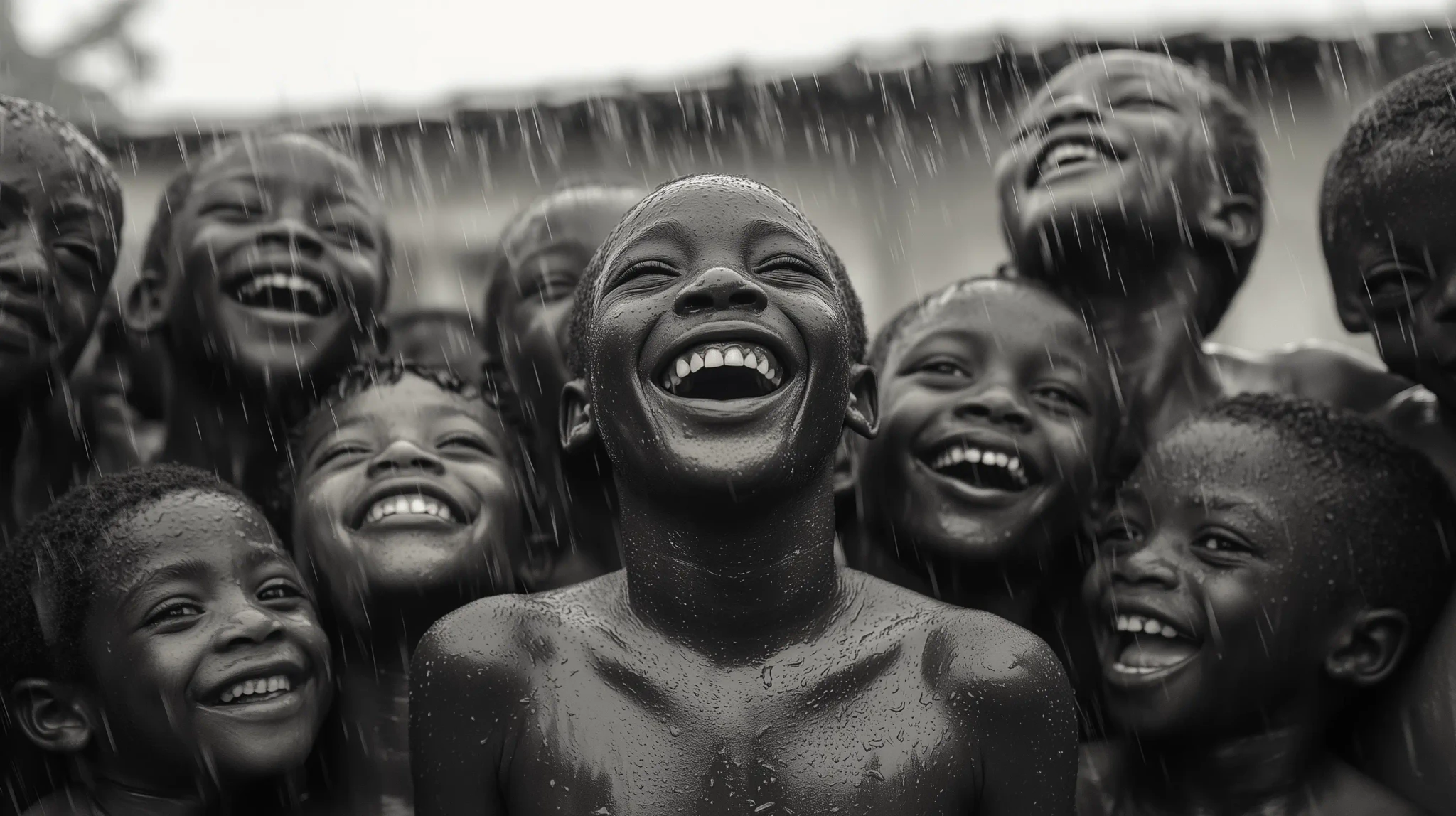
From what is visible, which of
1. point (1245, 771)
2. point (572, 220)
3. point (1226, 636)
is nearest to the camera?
point (1226, 636)

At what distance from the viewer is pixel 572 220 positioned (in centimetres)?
491

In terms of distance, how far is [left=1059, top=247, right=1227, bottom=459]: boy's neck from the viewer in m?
4.79

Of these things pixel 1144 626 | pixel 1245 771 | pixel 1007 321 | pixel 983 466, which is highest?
pixel 1007 321

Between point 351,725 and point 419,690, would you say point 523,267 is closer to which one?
point 351,725

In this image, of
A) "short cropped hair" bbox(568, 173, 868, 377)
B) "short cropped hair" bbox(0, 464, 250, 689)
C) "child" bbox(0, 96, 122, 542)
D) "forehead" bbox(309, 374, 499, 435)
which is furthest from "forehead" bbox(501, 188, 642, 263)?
"short cropped hair" bbox(568, 173, 868, 377)

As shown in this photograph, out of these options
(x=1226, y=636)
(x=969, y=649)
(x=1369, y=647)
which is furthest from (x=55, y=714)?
(x=1369, y=647)

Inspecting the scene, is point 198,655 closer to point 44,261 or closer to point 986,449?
point 44,261

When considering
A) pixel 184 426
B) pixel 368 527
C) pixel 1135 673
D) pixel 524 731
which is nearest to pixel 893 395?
pixel 1135 673

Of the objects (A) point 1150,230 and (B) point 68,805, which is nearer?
(B) point 68,805

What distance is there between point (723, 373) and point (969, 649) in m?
0.61

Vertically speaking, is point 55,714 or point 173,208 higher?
point 173,208

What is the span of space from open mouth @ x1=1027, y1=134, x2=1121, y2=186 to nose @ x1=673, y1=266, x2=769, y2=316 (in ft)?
7.23

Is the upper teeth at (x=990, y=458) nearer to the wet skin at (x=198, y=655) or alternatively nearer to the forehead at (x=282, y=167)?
the wet skin at (x=198, y=655)

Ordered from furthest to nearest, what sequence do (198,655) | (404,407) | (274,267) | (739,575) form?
(274,267) < (404,407) < (198,655) < (739,575)
